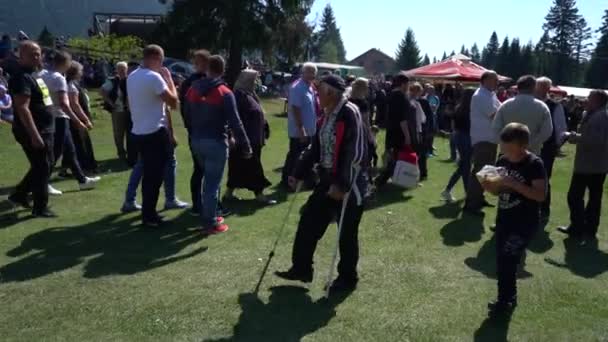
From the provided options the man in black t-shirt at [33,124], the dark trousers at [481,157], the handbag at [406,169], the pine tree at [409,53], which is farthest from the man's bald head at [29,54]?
the pine tree at [409,53]

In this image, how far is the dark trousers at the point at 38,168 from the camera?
6.61 meters

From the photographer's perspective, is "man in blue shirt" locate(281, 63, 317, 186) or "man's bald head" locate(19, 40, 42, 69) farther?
"man in blue shirt" locate(281, 63, 317, 186)

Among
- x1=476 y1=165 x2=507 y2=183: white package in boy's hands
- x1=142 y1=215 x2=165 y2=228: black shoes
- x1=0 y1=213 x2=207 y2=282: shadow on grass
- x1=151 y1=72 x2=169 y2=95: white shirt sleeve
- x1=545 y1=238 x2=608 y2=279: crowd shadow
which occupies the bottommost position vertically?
x1=545 y1=238 x2=608 y2=279: crowd shadow

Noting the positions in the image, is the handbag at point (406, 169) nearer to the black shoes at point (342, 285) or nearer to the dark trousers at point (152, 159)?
the dark trousers at point (152, 159)

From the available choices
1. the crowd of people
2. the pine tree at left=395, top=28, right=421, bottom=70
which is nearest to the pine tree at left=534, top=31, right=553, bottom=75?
the pine tree at left=395, top=28, right=421, bottom=70

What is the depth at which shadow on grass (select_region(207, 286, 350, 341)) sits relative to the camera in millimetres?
4228

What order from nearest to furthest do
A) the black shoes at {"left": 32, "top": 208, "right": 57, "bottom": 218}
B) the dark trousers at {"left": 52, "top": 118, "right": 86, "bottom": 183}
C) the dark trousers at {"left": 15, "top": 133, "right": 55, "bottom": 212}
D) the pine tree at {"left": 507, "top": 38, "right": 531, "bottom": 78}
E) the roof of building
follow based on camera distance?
the dark trousers at {"left": 15, "top": 133, "right": 55, "bottom": 212}
the black shoes at {"left": 32, "top": 208, "right": 57, "bottom": 218}
the dark trousers at {"left": 52, "top": 118, "right": 86, "bottom": 183}
the pine tree at {"left": 507, "top": 38, "right": 531, "bottom": 78}
the roof of building

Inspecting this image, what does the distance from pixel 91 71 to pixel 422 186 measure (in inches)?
724

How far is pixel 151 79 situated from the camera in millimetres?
6234

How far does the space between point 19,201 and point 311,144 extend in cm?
389

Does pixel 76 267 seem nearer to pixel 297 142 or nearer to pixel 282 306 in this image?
pixel 282 306

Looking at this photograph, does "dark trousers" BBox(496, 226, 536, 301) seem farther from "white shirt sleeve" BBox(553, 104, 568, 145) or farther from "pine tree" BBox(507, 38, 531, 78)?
"pine tree" BBox(507, 38, 531, 78)

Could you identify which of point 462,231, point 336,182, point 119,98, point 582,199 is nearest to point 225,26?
point 119,98

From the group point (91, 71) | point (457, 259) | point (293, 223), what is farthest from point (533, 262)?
point (91, 71)
